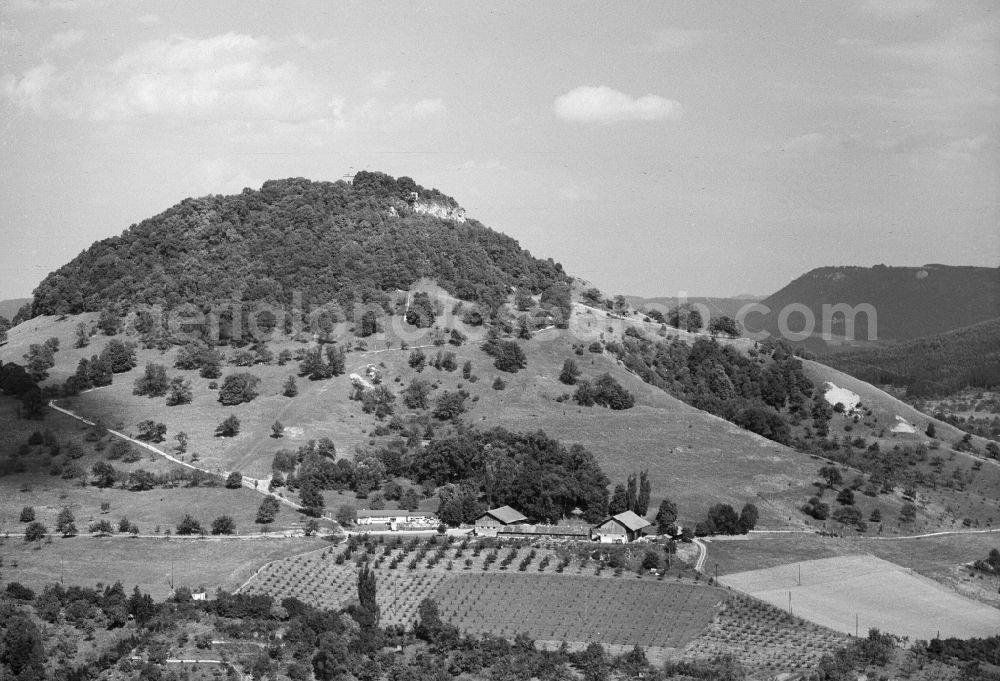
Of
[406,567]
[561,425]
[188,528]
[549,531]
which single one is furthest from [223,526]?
[561,425]

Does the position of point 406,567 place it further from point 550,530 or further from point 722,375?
point 722,375

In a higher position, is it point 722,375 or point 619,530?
point 722,375

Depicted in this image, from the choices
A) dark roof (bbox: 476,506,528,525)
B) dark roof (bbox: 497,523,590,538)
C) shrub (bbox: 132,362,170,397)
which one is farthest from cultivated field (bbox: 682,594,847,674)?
shrub (bbox: 132,362,170,397)

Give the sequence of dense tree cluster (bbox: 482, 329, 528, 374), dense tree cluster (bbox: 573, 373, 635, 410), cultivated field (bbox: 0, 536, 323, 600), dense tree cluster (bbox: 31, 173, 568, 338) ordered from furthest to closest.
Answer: dense tree cluster (bbox: 31, 173, 568, 338)
dense tree cluster (bbox: 482, 329, 528, 374)
dense tree cluster (bbox: 573, 373, 635, 410)
cultivated field (bbox: 0, 536, 323, 600)

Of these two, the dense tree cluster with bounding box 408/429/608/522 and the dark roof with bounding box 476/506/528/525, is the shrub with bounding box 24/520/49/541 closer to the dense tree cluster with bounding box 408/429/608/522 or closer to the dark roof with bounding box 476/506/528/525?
the dense tree cluster with bounding box 408/429/608/522

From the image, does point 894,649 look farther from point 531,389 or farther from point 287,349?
point 287,349
